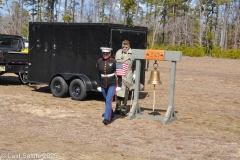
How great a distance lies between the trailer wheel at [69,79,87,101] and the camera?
464 inches

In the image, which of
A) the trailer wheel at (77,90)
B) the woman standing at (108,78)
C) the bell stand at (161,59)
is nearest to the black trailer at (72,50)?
the trailer wheel at (77,90)

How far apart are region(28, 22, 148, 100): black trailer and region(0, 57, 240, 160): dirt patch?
1.62 ft

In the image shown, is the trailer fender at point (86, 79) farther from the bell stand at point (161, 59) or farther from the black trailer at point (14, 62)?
the black trailer at point (14, 62)

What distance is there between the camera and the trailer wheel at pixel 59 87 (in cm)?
1225

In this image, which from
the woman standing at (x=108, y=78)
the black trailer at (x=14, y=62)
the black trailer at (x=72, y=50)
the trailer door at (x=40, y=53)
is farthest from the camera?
the black trailer at (x=14, y=62)

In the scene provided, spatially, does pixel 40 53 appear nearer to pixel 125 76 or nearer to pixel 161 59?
pixel 125 76

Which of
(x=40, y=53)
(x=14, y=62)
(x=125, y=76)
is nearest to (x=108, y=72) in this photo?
(x=125, y=76)

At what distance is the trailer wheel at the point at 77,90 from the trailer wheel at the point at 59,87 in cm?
19

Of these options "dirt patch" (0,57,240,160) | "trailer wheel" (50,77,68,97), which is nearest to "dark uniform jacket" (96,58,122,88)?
"dirt patch" (0,57,240,160)

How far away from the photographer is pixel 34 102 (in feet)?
37.9

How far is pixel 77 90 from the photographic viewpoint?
1208 centimetres

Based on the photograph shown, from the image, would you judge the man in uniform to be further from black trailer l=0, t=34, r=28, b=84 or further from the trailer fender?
black trailer l=0, t=34, r=28, b=84

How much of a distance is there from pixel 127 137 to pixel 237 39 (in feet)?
229

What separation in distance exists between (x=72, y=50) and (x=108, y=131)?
441 cm
